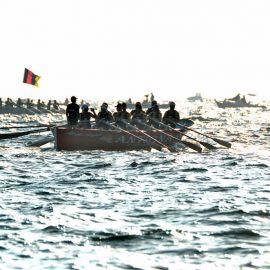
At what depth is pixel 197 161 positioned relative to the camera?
20234 mm

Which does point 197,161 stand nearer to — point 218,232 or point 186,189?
point 186,189

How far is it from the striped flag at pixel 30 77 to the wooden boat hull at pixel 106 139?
32.0 ft

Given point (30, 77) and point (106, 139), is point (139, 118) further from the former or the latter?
point (30, 77)

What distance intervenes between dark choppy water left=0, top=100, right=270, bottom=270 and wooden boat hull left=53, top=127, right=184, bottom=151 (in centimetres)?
470

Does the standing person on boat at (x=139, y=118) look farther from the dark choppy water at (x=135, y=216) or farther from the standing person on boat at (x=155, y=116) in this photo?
the dark choppy water at (x=135, y=216)

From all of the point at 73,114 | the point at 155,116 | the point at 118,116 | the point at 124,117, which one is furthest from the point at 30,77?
the point at 155,116

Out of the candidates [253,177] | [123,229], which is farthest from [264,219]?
[253,177]

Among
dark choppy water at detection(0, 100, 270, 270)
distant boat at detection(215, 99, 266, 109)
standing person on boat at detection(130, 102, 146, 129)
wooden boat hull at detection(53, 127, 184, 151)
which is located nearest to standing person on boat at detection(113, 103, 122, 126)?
standing person on boat at detection(130, 102, 146, 129)

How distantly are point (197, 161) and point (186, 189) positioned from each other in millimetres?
6891

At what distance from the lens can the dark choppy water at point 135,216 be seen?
25.6 feet

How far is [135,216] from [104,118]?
15124mm

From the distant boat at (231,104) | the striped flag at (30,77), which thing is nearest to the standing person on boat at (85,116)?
the striped flag at (30,77)

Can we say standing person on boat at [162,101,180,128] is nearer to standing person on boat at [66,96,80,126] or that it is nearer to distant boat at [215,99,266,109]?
standing person on boat at [66,96,80,126]

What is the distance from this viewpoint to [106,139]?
2425 centimetres
